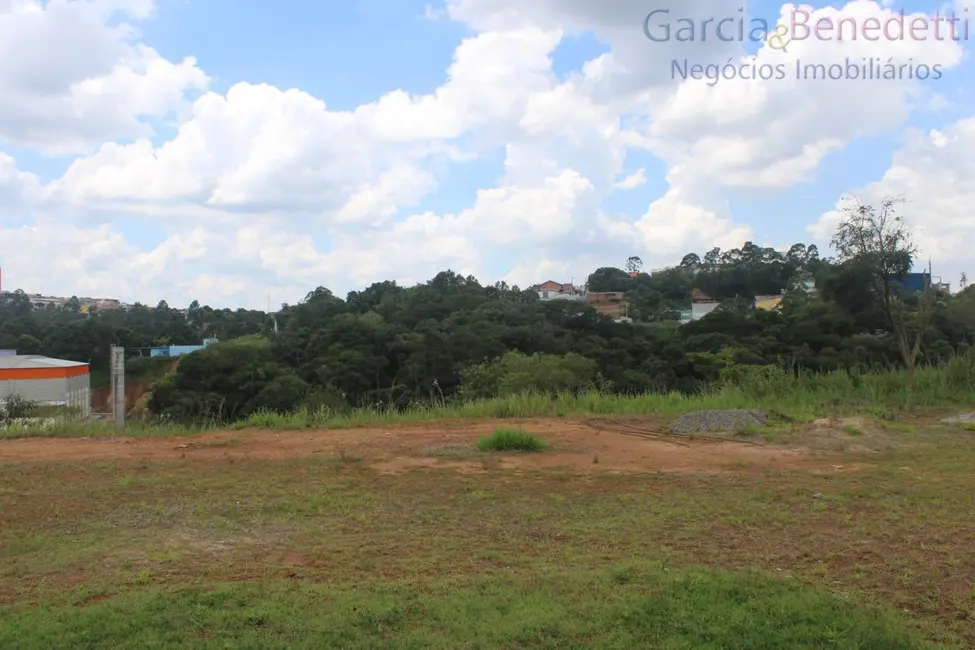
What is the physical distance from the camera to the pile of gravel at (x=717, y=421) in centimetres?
1077

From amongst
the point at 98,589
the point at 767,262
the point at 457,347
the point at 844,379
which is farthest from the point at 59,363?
the point at 767,262

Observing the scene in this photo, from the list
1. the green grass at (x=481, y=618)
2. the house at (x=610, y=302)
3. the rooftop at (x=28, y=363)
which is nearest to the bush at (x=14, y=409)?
the green grass at (x=481, y=618)

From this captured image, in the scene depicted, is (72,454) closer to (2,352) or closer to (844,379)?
(844,379)

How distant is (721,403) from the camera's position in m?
13.2

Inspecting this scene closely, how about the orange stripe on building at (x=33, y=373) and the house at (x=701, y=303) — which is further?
the house at (x=701, y=303)

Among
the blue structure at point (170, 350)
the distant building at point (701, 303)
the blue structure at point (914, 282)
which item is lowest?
the blue structure at point (170, 350)

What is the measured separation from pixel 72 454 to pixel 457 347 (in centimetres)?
2491

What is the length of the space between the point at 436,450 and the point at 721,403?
6105mm

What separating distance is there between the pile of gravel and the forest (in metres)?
4.67

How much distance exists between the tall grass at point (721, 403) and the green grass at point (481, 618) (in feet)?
26.6

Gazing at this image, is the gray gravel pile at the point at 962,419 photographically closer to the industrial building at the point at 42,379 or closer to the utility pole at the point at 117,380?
the utility pole at the point at 117,380

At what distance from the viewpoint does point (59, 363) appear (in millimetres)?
39938

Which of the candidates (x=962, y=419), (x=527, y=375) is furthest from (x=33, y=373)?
(x=962, y=419)

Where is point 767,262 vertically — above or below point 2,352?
above
